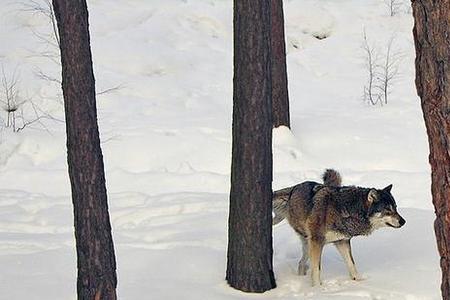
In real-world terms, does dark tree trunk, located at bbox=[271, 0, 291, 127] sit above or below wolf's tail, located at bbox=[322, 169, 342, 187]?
above

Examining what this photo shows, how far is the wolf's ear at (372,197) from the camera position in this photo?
858 centimetres

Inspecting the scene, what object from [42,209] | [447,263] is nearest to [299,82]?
[42,209]

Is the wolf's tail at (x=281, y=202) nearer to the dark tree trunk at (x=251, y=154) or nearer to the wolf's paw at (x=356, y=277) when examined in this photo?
the dark tree trunk at (x=251, y=154)

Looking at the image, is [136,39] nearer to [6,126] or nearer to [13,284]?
[6,126]

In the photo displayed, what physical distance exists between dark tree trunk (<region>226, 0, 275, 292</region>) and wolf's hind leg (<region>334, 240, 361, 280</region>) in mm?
757

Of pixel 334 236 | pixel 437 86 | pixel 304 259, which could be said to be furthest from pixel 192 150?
pixel 437 86

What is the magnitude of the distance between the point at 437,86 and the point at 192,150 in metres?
11.4

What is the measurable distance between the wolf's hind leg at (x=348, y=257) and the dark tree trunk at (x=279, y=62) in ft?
19.3

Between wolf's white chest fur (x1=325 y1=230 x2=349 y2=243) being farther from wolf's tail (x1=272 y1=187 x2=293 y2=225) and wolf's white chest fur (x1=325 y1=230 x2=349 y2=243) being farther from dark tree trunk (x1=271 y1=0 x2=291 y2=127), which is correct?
dark tree trunk (x1=271 y1=0 x2=291 y2=127)

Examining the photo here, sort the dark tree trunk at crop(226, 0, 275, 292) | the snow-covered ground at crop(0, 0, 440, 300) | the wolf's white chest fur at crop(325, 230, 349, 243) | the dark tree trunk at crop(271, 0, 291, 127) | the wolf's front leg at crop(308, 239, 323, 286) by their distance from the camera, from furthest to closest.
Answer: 1. the dark tree trunk at crop(271, 0, 291, 127)
2. the snow-covered ground at crop(0, 0, 440, 300)
3. the wolf's white chest fur at crop(325, 230, 349, 243)
4. the wolf's front leg at crop(308, 239, 323, 286)
5. the dark tree trunk at crop(226, 0, 275, 292)

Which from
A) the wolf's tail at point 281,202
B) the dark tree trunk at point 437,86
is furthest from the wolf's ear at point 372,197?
the dark tree trunk at point 437,86

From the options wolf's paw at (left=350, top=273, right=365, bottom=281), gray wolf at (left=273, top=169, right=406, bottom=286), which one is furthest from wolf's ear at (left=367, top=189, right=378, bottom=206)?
wolf's paw at (left=350, top=273, right=365, bottom=281)

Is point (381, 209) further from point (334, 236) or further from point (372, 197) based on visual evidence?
point (334, 236)

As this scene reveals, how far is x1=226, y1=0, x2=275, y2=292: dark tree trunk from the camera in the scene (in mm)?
8312
